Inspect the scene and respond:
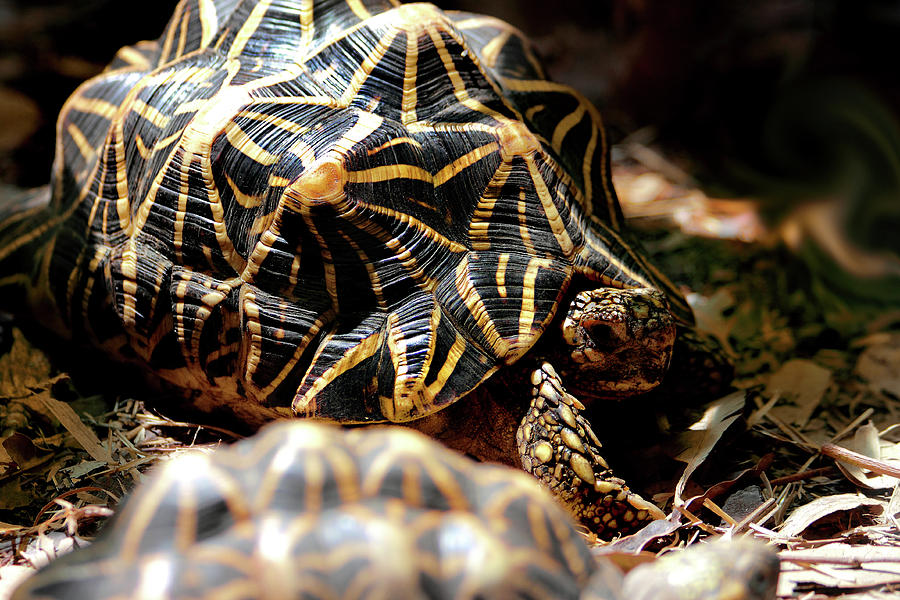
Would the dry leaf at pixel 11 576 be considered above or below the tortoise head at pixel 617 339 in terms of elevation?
below

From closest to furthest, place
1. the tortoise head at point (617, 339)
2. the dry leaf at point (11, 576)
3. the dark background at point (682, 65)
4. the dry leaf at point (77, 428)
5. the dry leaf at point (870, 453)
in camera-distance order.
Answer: the dry leaf at point (11, 576) < the tortoise head at point (617, 339) < the dry leaf at point (870, 453) < the dry leaf at point (77, 428) < the dark background at point (682, 65)

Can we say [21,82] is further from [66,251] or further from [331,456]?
[331,456]

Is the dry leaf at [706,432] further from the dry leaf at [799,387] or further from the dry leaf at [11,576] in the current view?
the dry leaf at [11,576]

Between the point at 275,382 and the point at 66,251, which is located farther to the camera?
the point at 66,251

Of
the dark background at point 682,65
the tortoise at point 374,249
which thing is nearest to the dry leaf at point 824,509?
the tortoise at point 374,249

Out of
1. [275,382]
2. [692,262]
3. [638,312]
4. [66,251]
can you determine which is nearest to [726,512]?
[638,312]

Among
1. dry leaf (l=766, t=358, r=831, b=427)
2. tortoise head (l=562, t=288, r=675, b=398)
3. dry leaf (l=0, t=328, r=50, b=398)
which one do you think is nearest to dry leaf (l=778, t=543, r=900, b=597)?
tortoise head (l=562, t=288, r=675, b=398)

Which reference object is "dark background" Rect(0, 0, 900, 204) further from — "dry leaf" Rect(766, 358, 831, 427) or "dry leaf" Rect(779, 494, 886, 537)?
"dry leaf" Rect(779, 494, 886, 537)
